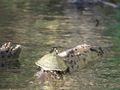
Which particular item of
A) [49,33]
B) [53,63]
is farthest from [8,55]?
[49,33]

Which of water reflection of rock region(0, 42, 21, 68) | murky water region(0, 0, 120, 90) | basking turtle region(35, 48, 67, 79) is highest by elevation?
basking turtle region(35, 48, 67, 79)

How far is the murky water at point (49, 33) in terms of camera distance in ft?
30.5

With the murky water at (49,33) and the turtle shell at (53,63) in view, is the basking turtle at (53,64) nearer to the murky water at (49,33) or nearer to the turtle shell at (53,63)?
the turtle shell at (53,63)

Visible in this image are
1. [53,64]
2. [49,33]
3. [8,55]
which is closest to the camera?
[53,64]

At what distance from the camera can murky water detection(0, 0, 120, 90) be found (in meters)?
9.28

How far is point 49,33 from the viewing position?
15195 millimetres

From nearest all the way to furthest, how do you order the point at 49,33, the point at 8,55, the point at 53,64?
the point at 53,64, the point at 8,55, the point at 49,33

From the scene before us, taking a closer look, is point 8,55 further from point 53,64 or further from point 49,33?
point 49,33

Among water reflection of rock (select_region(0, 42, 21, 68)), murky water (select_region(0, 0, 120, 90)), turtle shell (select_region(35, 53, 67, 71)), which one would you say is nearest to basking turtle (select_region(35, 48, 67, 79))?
turtle shell (select_region(35, 53, 67, 71))

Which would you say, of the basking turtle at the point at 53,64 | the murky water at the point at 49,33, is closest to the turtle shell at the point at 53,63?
the basking turtle at the point at 53,64

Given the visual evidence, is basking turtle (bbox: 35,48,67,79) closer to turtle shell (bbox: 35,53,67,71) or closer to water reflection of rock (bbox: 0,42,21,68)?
turtle shell (bbox: 35,53,67,71)

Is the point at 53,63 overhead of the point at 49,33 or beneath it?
overhead

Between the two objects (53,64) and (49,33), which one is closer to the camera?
(53,64)

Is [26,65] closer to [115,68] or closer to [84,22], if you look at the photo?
[115,68]
